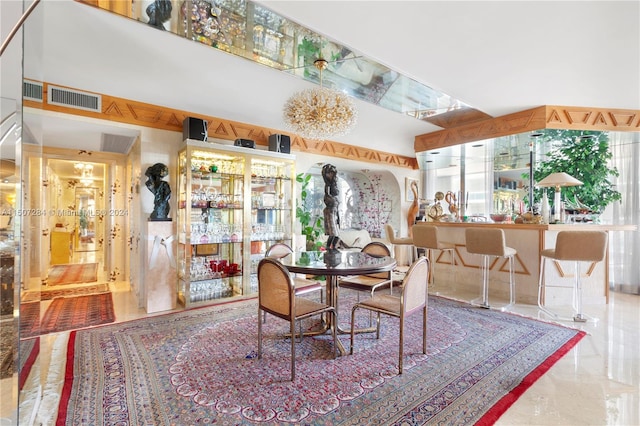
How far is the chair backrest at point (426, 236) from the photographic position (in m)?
4.71

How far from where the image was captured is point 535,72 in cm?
373

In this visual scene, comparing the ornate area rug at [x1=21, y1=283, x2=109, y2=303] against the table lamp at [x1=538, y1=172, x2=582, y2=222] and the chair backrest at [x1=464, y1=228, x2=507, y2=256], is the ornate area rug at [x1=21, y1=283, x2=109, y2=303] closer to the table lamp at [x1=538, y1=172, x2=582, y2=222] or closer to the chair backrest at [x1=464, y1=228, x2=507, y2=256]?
the chair backrest at [x1=464, y1=228, x2=507, y2=256]

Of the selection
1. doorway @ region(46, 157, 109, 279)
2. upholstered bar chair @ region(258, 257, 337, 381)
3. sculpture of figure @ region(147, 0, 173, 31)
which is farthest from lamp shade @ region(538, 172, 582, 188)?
Answer: doorway @ region(46, 157, 109, 279)

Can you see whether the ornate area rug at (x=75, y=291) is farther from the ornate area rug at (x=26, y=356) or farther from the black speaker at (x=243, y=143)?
the black speaker at (x=243, y=143)

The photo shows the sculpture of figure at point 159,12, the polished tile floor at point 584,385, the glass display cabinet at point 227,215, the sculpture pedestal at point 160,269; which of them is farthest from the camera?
the glass display cabinet at point 227,215

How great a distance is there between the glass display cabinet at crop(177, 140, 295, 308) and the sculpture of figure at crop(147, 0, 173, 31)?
1.50m

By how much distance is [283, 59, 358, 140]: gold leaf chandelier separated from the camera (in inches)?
128

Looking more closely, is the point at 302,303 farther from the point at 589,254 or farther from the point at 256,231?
the point at 589,254

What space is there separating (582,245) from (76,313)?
6.26 meters

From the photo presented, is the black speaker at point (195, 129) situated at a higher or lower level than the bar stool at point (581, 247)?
higher

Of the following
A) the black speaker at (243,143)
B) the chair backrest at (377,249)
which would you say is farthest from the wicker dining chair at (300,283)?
the black speaker at (243,143)

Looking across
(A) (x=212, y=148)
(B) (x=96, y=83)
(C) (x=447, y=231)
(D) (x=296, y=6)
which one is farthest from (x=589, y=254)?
(B) (x=96, y=83)

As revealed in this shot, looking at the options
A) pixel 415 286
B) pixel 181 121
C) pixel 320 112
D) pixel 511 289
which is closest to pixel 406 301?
pixel 415 286

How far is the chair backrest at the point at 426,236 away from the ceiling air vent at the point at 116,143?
460 cm
